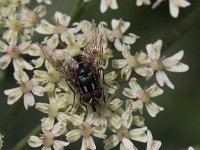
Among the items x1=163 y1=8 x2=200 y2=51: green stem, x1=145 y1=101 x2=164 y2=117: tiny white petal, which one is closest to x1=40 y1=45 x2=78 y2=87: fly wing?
x1=145 y1=101 x2=164 y2=117: tiny white petal

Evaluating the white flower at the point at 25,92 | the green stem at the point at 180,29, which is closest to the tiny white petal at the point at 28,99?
the white flower at the point at 25,92

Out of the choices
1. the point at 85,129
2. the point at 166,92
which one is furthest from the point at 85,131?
the point at 166,92

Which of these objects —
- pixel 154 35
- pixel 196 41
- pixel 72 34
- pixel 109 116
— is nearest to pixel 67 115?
pixel 109 116

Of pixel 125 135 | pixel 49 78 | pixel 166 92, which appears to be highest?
pixel 49 78

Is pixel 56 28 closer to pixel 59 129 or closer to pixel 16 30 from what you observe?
pixel 16 30

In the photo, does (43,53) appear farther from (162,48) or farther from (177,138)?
(177,138)

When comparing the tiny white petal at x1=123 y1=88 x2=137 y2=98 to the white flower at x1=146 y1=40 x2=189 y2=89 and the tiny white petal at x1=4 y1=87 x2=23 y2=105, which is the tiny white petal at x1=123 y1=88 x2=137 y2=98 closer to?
the white flower at x1=146 y1=40 x2=189 y2=89

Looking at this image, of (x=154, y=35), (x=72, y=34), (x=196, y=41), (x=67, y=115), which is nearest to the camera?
(x=67, y=115)
